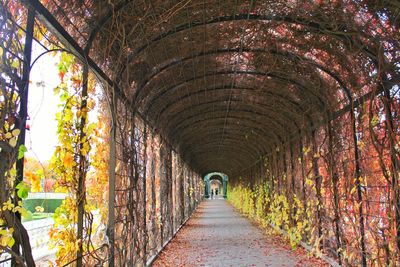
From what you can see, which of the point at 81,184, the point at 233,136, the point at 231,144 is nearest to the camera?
the point at 81,184

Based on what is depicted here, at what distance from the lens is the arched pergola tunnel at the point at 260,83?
362cm

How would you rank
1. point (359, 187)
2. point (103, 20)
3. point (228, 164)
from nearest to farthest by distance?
point (103, 20)
point (359, 187)
point (228, 164)

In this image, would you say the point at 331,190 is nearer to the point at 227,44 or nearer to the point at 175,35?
the point at 227,44

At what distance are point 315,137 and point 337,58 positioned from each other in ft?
7.67

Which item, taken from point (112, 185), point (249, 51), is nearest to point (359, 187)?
point (249, 51)

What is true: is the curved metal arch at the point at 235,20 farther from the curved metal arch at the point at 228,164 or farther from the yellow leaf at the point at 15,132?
the curved metal arch at the point at 228,164

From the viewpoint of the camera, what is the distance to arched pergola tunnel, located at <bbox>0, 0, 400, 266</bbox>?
362cm

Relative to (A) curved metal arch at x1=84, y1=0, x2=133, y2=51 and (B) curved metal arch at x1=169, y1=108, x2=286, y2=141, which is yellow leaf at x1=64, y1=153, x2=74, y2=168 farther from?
(B) curved metal arch at x1=169, y1=108, x2=286, y2=141

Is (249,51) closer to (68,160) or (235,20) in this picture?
(235,20)

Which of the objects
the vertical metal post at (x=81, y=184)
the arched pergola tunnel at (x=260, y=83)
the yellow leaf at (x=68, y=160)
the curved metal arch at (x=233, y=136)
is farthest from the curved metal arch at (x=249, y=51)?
the curved metal arch at (x=233, y=136)

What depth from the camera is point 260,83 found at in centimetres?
718

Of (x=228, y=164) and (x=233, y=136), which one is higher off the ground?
(x=233, y=136)

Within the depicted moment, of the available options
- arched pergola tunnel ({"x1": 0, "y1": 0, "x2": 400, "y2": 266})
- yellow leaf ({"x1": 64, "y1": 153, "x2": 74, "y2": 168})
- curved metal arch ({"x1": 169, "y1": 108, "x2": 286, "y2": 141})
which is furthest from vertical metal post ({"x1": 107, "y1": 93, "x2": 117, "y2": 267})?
curved metal arch ({"x1": 169, "y1": 108, "x2": 286, "y2": 141})

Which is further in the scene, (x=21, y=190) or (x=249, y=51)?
(x=249, y=51)
